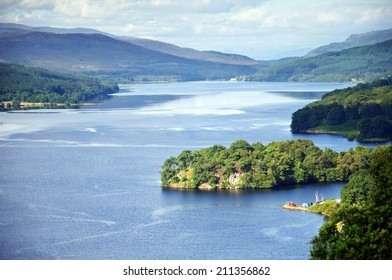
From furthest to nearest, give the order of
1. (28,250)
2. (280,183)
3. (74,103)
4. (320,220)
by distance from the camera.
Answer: (74,103), (280,183), (320,220), (28,250)

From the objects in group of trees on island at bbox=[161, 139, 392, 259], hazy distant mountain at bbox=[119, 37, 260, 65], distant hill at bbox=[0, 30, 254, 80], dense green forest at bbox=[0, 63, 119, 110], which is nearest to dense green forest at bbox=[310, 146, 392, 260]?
group of trees on island at bbox=[161, 139, 392, 259]

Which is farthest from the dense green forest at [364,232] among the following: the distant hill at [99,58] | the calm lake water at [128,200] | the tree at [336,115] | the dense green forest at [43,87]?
the dense green forest at [43,87]

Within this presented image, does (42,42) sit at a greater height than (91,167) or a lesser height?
greater

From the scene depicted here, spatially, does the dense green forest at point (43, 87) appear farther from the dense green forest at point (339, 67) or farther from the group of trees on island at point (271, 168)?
the dense green forest at point (339, 67)

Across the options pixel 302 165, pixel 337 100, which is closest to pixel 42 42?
pixel 337 100

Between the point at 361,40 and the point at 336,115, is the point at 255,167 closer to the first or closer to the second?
the point at 336,115

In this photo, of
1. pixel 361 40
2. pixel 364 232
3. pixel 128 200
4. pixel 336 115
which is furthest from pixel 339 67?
pixel 364 232

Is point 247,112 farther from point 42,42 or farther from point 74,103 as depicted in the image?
point 42,42
